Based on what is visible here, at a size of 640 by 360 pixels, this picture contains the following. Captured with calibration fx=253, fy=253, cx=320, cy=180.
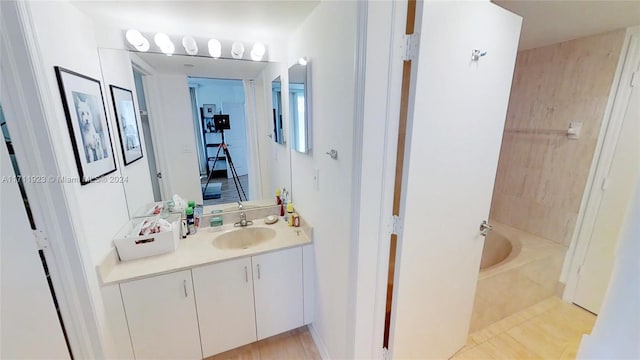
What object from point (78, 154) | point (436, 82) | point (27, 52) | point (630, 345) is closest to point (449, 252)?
point (436, 82)

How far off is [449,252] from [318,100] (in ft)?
3.55

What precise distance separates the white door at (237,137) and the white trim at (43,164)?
0.96 m

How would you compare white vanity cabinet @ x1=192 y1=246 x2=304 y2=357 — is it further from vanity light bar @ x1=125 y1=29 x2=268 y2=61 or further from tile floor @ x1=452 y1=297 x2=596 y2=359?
vanity light bar @ x1=125 y1=29 x2=268 y2=61

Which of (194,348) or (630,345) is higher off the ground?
(630,345)

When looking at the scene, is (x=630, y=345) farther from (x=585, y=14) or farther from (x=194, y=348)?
(x=585, y=14)

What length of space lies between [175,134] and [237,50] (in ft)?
2.36

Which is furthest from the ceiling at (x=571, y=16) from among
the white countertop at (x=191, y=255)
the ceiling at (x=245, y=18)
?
the white countertop at (x=191, y=255)

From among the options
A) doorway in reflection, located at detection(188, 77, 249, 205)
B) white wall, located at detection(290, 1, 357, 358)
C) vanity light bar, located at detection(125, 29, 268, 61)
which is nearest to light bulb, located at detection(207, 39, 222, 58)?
vanity light bar, located at detection(125, 29, 268, 61)

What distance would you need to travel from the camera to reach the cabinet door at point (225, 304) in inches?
57.1

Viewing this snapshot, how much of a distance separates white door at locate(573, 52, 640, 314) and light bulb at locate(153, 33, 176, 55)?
9.74ft

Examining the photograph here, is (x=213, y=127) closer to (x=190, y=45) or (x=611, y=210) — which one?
(x=190, y=45)

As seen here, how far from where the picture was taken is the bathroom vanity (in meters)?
1.34

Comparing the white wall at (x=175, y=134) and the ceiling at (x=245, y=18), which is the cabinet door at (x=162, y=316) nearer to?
the white wall at (x=175, y=134)

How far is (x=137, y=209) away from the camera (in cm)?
164
